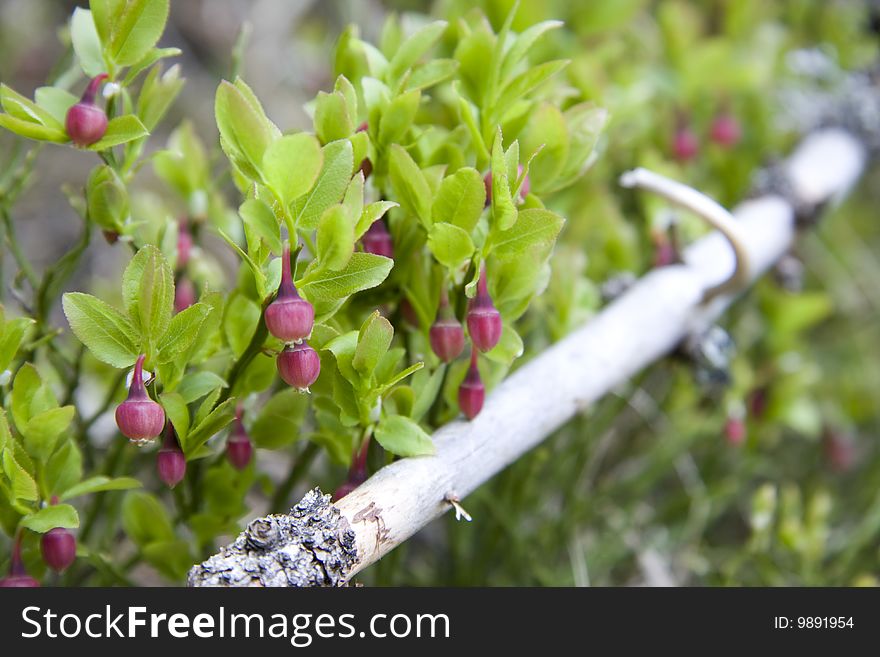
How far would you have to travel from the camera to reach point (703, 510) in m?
1.07

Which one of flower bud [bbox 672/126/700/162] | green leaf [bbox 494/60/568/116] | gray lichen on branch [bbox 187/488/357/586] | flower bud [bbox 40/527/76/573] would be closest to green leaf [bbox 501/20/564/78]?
green leaf [bbox 494/60/568/116]

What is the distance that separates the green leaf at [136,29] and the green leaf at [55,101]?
0.05m

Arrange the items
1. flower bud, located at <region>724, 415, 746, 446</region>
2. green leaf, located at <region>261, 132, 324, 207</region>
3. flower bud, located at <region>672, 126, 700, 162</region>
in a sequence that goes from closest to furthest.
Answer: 1. green leaf, located at <region>261, 132, 324, 207</region>
2. flower bud, located at <region>724, 415, 746, 446</region>
3. flower bud, located at <region>672, 126, 700, 162</region>

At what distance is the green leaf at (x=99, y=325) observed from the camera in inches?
20.5

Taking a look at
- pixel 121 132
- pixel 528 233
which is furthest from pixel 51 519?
pixel 528 233

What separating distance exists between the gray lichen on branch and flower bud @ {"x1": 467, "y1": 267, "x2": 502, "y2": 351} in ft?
0.47

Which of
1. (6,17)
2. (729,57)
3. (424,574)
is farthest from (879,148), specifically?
(6,17)

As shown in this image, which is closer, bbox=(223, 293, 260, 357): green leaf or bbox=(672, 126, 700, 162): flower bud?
bbox=(223, 293, 260, 357): green leaf

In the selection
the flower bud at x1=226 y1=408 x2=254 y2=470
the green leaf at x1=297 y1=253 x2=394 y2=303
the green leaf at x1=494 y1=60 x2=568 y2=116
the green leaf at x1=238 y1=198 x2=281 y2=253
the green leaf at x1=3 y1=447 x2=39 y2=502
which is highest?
the green leaf at x1=494 y1=60 x2=568 y2=116

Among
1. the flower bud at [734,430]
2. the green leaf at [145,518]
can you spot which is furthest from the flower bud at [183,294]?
the flower bud at [734,430]

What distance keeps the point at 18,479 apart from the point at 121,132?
0.77 ft

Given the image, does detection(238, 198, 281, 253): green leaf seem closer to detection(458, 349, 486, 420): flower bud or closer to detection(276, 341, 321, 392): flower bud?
detection(276, 341, 321, 392): flower bud

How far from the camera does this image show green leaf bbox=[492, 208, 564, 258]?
567 mm

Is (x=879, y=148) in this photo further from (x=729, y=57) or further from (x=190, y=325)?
(x=190, y=325)
